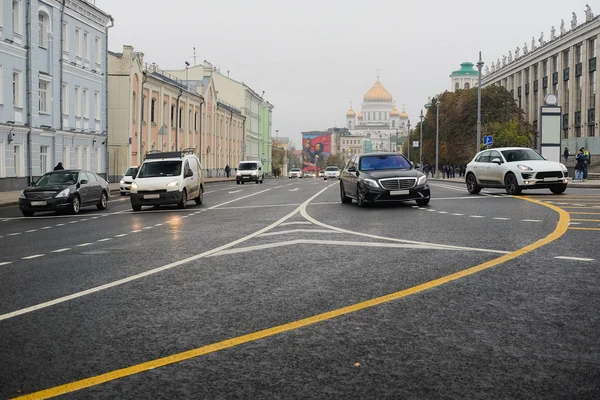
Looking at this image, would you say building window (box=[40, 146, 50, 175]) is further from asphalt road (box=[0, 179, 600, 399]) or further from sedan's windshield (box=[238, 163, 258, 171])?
asphalt road (box=[0, 179, 600, 399])

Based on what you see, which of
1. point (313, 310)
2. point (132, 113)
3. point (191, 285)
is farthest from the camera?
point (132, 113)

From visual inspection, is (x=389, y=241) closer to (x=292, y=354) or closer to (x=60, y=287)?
(x=60, y=287)

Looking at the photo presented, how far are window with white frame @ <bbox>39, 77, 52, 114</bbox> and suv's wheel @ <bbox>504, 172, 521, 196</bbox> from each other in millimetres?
25505

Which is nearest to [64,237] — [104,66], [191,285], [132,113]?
[191,285]

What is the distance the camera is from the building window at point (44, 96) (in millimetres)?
38844

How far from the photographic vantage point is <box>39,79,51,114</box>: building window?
3884cm

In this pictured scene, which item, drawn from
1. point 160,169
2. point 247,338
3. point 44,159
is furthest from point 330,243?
point 44,159

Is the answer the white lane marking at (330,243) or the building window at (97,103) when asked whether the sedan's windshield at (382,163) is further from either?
the building window at (97,103)

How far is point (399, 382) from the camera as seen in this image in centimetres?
427

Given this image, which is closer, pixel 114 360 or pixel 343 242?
pixel 114 360

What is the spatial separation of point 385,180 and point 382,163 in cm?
160

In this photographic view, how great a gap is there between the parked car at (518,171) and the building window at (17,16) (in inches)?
Answer: 926

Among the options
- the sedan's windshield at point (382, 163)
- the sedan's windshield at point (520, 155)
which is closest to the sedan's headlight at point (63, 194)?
the sedan's windshield at point (382, 163)

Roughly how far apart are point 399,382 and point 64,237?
35.6 ft
